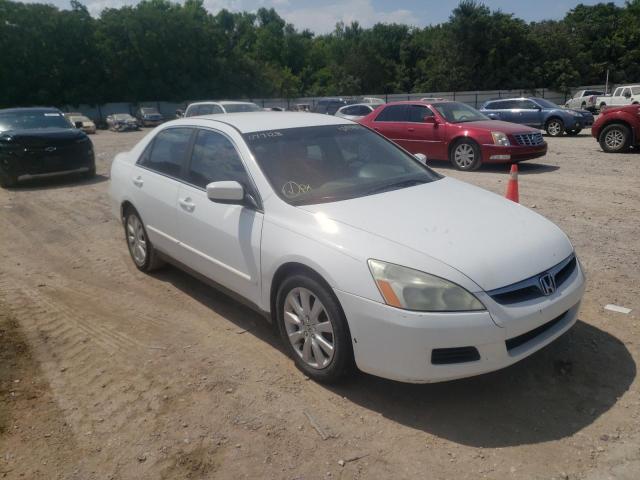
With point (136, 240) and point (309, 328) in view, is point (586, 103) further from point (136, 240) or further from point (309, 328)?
point (309, 328)

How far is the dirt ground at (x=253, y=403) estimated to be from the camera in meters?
2.79

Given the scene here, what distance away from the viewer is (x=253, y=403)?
332cm

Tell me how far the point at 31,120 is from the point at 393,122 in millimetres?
8100

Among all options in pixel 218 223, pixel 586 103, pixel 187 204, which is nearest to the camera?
pixel 218 223

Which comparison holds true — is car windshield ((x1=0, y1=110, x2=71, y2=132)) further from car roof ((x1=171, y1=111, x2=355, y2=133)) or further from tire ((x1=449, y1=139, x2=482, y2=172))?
tire ((x1=449, y1=139, x2=482, y2=172))

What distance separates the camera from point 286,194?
12.3 feet

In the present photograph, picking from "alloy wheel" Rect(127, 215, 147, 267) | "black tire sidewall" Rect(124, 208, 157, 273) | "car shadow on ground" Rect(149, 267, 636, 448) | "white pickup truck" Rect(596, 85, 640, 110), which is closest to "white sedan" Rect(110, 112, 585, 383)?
"car shadow on ground" Rect(149, 267, 636, 448)

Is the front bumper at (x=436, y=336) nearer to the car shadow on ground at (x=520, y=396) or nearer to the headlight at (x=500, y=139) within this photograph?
the car shadow on ground at (x=520, y=396)

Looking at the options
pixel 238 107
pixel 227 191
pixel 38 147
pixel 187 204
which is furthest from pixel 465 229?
pixel 238 107

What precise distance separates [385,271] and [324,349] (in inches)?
28.0

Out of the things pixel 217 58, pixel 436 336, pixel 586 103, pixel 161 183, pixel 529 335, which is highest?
pixel 217 58

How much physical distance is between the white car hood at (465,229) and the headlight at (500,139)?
7775 mm

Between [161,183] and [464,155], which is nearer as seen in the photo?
[161,183]

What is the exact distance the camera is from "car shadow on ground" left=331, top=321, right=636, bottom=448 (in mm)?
2979
